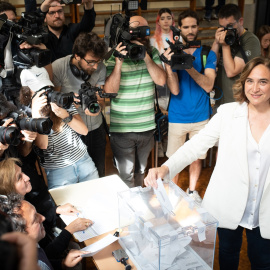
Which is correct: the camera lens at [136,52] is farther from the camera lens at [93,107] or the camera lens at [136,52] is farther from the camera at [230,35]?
the camera at [230,35]

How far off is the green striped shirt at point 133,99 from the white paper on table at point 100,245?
1117 millimetres

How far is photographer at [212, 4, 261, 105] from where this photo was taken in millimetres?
2873

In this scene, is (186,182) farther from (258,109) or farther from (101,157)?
(258,109)

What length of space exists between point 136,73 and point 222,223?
1348 millimetres

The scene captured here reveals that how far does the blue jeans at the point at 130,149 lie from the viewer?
2.78m

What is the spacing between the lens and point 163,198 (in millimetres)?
1584

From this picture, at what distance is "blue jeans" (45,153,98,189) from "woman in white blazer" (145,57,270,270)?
81 centimetres

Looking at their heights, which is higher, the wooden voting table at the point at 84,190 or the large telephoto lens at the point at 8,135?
the large telephoto lens at the point at 8,135

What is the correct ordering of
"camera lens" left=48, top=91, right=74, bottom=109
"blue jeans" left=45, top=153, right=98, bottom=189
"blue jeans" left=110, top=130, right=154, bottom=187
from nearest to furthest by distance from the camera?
1. "camera lens" left=48, top=91, right=74, bottom=109
2. "blue jeans" left=45, top=153, right=98, bottom=189
3. "blue jeans" left=110, top=130, right=154, bottom=187

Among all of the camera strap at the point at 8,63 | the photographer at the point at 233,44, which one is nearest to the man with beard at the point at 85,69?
the camera strap at the point at 8,63

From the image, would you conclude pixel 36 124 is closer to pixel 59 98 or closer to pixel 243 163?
pixel 59 98

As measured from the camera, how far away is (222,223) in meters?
1.80

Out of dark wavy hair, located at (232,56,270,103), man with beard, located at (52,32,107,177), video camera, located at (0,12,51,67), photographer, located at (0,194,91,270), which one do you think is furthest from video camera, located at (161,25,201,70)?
photographer, located at (0,194,91,270)

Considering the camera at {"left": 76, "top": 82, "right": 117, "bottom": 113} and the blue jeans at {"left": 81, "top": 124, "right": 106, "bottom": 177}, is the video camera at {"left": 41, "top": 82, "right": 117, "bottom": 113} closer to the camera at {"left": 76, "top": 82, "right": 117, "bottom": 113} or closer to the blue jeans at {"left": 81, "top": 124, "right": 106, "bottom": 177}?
the camera at {"left": 76, "top": 82, "right": 117, "bottom": 113}
